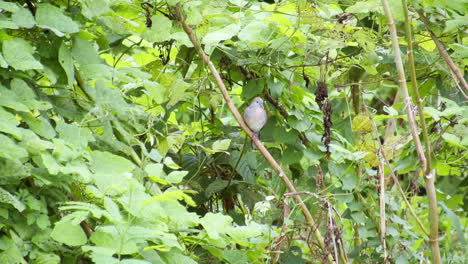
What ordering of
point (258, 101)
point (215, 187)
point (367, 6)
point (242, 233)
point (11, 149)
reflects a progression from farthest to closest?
point (215, 187) → point (258, 101) → point (367, 6) → point (242, 233) → point (11, 149)

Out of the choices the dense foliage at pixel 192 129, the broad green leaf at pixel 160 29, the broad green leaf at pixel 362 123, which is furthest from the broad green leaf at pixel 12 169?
the broad green leaf at pixel 362 123

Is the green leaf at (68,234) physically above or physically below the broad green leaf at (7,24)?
below

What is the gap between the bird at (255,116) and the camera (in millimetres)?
2002

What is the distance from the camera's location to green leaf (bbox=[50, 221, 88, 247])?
1.22 meters

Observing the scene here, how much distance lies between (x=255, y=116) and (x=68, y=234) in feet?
2.95

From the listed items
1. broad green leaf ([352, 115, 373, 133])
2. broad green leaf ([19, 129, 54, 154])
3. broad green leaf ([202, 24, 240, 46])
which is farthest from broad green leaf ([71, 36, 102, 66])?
broad green leaf ([352, 115, 373, 133])

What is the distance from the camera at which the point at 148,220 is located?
1.33 meters

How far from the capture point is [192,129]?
83.4 inches

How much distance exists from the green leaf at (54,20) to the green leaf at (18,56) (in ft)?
0.28

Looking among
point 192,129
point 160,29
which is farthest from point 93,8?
point 192,129

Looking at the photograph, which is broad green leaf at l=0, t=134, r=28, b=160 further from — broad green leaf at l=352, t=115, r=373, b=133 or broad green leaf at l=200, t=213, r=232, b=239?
broad green leaf at l=352, t=115, r=373, b=133

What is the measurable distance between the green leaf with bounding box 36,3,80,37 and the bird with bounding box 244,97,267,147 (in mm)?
759

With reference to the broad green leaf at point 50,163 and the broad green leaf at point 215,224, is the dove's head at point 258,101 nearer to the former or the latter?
the broad green leaf at point 215,224

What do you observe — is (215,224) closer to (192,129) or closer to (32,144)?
(32,144)
